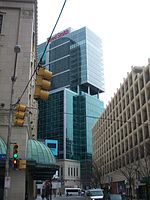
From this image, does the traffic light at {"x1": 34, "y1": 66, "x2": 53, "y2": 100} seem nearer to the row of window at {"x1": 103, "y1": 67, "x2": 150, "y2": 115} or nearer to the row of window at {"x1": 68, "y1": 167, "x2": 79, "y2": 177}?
the row of window at {"x1": 103, "y1": 67, "x2": 150, "y2": 115}

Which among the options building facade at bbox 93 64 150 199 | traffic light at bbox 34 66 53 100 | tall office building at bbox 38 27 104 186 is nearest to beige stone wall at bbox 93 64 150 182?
building facade at bbox 93 64 150 199

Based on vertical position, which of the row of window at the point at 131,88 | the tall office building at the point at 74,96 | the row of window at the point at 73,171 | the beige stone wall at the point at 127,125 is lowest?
the row of window at the point at 73,171

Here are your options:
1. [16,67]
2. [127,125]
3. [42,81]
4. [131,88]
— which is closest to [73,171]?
[127,125]

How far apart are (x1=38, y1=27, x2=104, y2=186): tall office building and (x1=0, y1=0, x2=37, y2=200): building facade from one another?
308ft

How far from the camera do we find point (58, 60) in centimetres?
17162

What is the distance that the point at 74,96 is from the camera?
14700 centimetres

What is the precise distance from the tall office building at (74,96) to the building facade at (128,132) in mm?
33554

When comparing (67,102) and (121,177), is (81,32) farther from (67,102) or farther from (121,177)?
(121,177)

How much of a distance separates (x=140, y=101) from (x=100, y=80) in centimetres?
11371

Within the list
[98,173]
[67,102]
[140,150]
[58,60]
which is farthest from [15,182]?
[58,60]

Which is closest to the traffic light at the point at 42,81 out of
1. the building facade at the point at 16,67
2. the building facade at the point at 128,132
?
the building facade at the point at 16,67

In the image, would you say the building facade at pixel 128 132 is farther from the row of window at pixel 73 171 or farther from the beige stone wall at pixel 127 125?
the row of window at pixel 73 171

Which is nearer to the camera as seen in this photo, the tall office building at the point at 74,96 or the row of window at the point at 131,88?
the row of window at the point at 131,88

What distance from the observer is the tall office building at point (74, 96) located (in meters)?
139
